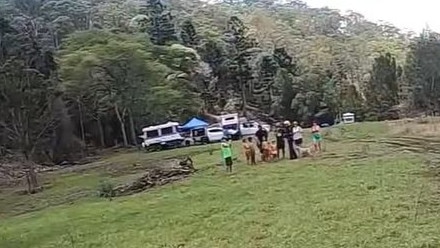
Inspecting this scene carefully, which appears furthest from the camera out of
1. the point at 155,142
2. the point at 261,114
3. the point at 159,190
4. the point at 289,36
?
the point at 289,36

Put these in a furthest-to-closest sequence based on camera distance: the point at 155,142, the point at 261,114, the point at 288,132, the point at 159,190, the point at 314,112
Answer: the point at 261,114
the point at 314,112
the point at 155,142
the point at 288,132
the point at 159,190

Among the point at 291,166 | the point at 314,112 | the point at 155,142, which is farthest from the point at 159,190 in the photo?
the point at 314,112

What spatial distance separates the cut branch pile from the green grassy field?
944mm

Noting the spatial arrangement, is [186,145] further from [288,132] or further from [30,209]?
[30,209]

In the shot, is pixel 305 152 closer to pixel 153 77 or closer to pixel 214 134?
pixel 214 134

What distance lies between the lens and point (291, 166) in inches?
950

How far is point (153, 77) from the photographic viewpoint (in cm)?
5244

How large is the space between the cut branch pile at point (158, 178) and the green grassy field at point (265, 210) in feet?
3.10

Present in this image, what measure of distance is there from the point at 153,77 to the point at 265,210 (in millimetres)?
37770

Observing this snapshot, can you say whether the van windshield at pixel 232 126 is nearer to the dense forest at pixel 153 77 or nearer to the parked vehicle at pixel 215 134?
the parked vehicle at pixel 215 134

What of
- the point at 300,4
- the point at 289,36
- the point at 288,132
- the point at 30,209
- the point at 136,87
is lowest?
the point at 30,209

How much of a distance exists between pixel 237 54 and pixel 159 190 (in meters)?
48.5

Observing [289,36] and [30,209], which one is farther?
[289,36]

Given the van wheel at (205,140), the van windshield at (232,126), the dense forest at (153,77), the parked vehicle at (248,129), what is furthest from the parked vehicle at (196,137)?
the dense forest at (153,77)
